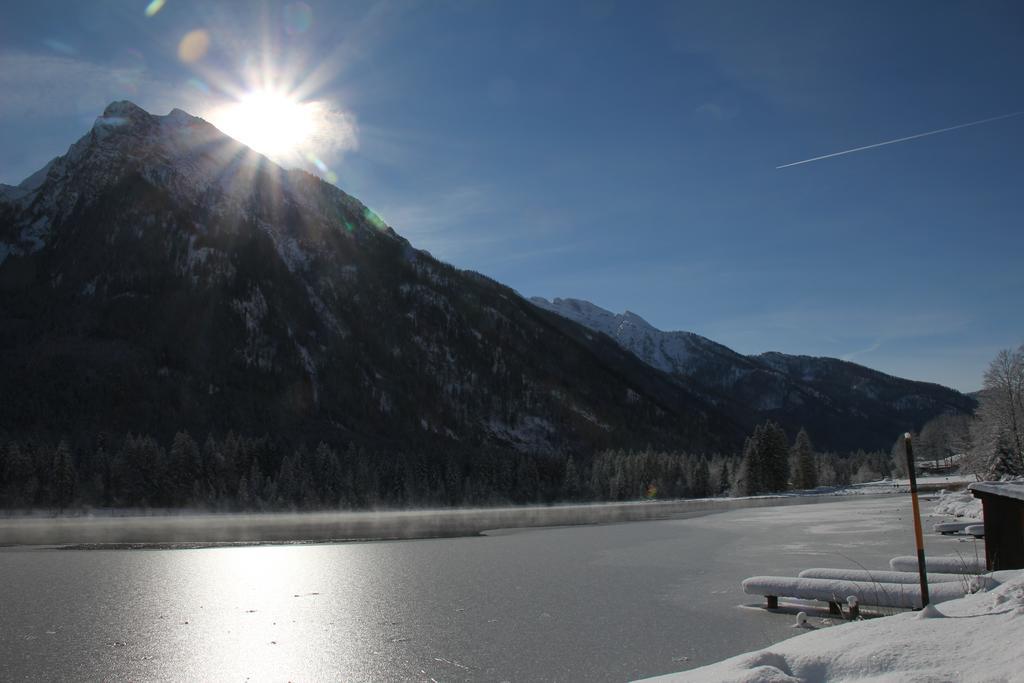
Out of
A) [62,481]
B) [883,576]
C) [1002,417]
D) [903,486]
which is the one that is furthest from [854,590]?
[903,486]

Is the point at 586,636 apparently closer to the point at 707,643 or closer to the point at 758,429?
the point at 707,643

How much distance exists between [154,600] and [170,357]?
19785 cm

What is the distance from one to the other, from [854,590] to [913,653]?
27.5 feet

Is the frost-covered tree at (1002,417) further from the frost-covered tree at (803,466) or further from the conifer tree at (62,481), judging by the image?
the conifer tree at (62,481)

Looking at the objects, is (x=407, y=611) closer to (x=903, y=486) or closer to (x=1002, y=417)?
(x=1002, y=417)

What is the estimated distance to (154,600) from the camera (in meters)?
19.9

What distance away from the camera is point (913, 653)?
7.45 meters

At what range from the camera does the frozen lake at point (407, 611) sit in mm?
12789

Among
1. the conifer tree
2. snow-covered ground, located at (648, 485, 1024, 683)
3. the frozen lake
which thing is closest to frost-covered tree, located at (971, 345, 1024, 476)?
the frozen lake

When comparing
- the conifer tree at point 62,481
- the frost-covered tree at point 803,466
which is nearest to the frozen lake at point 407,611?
the conifer tree at point 62,481

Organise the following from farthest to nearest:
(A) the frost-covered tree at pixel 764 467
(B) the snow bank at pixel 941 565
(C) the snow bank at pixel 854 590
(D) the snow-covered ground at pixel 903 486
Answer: (A) the frost-covered tree at pixel 764 467
(D) the snow-covered ground at pixel 903 486
(B) the snow bank at pixel 941 565
(C) the snow bank at pixel 854 590

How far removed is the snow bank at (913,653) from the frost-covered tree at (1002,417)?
74233 mm

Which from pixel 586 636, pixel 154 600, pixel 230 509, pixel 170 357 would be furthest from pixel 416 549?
pixel 170 357

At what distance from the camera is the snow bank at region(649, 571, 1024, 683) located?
675 cm
